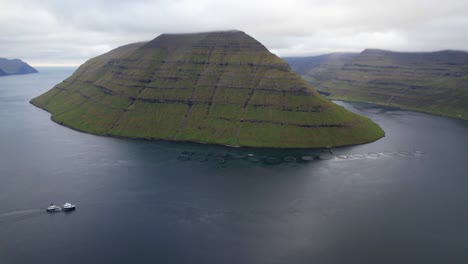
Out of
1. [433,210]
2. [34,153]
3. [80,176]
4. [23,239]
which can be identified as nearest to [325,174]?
[433,210]

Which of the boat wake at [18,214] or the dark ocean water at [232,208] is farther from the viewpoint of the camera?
the boat wake at [18,214]

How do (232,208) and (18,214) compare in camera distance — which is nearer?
(18,214)

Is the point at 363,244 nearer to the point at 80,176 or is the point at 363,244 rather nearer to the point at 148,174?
the point at 148,174

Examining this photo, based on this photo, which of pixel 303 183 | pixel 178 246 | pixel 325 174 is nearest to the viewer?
pixel 178 246

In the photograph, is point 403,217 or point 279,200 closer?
point 403,217

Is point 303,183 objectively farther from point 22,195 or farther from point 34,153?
point 34,153

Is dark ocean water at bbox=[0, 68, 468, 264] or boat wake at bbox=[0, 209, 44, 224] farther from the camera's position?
boat wake at bbox=[0, 209, 44, 224]

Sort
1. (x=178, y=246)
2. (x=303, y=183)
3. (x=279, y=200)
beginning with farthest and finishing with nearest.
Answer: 1. (x=303, y=183)
2. (x=279, y=200)
3. (x=178, y=246)

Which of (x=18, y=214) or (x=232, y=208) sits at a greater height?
(x=18, y=214)
